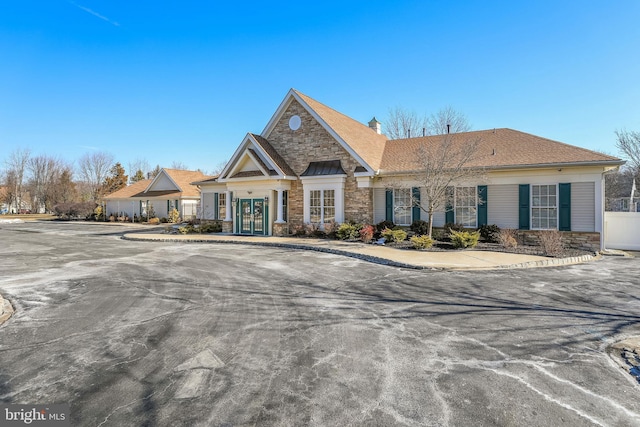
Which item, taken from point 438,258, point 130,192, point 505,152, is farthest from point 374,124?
point 130,192

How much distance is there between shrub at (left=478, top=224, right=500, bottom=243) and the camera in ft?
51.6

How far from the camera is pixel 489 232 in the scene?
1588cm

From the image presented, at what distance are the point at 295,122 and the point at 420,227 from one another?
10.0 meters

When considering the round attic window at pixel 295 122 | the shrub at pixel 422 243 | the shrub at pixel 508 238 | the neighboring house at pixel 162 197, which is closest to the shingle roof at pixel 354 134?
the round attic window at pixel 295 122

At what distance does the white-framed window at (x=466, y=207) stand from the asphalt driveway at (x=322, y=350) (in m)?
7.63

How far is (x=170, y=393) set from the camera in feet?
12.2

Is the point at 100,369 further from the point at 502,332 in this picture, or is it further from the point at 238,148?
the point at 238,148

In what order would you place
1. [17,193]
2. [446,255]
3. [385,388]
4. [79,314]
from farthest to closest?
[17,193]
[446,255]
[79,314]
[385,388]

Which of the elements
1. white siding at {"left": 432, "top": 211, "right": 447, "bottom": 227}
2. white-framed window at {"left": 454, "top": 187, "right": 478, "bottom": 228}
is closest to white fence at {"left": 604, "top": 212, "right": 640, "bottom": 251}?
white-framed window at {"left": 454, "top": 187, "right": 478, "bottom": 228}

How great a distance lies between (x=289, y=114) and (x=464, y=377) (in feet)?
64.1

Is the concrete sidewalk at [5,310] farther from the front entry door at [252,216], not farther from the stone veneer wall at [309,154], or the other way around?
the stone veneer wall at [309,154]

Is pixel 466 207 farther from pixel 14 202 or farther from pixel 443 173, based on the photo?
pixel 14 202

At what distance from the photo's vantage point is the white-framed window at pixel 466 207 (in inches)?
666

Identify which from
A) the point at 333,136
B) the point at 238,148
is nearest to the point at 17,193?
the point at 238,148
